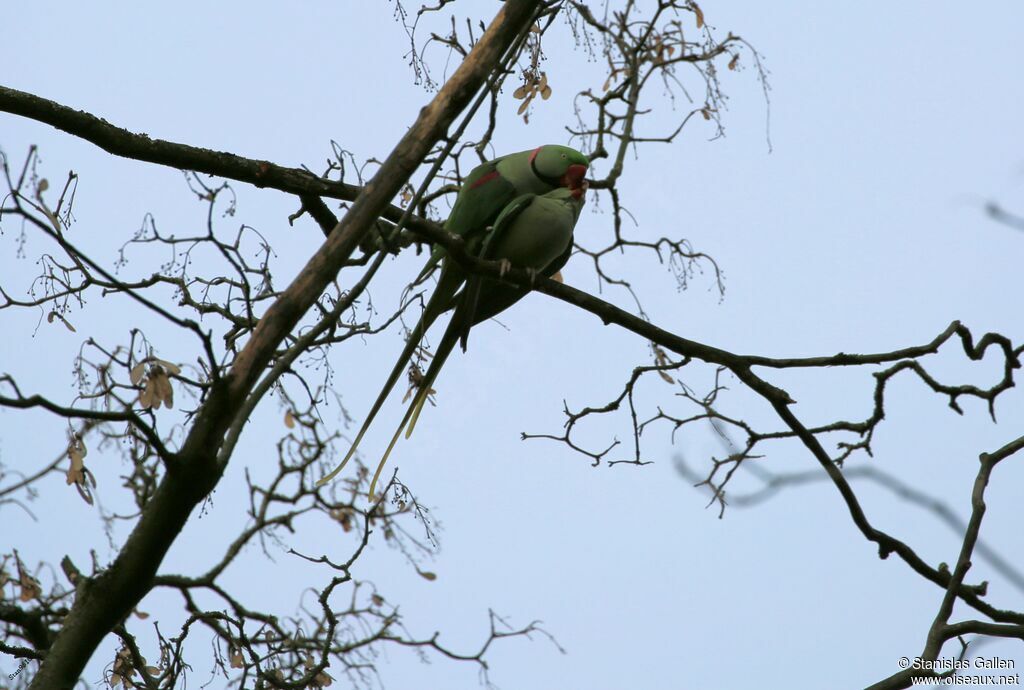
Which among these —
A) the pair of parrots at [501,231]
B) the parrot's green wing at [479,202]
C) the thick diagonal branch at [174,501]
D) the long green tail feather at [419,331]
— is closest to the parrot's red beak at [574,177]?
the pair of parrots at [501,231]

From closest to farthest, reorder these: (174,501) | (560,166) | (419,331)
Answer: (174,501) → (419,331) → (560,166)

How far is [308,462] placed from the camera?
4.13 m

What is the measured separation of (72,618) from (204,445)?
433 millimetres

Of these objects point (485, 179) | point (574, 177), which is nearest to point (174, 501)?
point (485, 179)

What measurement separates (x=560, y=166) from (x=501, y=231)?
0.48m

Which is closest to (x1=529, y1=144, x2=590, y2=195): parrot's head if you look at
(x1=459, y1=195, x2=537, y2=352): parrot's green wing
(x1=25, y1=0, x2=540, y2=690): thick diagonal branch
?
(x1=459, y1=195, x2=537, y2=352): parrot's green wing

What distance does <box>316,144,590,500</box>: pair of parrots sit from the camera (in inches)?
133

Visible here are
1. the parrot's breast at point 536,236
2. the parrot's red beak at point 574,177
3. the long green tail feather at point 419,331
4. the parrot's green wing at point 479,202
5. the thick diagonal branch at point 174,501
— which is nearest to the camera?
the thick diagonal branch at point 174,501

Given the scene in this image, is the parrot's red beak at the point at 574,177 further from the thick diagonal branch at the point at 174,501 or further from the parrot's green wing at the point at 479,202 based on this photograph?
the thick diagonal branch at the point at 174,501

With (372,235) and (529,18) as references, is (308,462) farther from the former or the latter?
(529,18)

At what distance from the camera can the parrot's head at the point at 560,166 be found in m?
3.76

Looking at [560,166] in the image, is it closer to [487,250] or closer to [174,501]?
[487,250]

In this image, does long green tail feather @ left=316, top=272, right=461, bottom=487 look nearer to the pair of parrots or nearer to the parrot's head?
the pair of parrots

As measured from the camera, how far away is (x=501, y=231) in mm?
3480
